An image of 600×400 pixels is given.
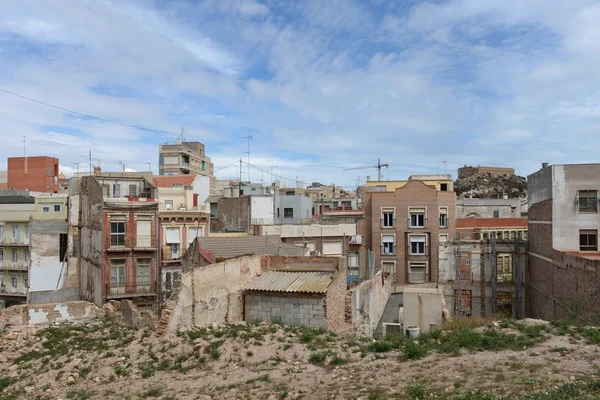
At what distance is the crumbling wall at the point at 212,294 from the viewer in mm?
17625

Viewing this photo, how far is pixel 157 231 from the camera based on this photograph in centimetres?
3447

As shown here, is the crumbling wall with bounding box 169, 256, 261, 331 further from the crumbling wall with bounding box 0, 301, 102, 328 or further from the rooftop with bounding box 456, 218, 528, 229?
the rooftop with bounding box 456, 218, 528, 229

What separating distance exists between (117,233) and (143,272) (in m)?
3.47

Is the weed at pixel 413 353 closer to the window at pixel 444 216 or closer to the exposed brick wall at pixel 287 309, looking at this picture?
the exposed brick wall at pixel 287 309

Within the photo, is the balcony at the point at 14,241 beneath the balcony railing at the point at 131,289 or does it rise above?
above

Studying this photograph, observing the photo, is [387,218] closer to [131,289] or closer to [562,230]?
[562,230]

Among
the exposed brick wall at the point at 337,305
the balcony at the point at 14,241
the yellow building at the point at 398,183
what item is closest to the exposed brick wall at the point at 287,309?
the exposed brick wall at the point at 337,305

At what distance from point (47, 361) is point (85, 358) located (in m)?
1.88

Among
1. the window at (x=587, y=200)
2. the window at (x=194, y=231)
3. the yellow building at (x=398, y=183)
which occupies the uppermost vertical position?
the yellow building at (x=398, y=183)

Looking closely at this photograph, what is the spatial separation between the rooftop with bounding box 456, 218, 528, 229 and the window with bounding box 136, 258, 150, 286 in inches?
1330

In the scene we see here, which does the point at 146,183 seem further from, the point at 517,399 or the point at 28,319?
the point at 517,399

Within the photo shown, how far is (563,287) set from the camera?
27.1 metres

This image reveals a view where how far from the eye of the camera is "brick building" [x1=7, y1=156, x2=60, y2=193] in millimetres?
66938

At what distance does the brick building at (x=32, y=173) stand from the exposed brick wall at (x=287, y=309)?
58.1 m
